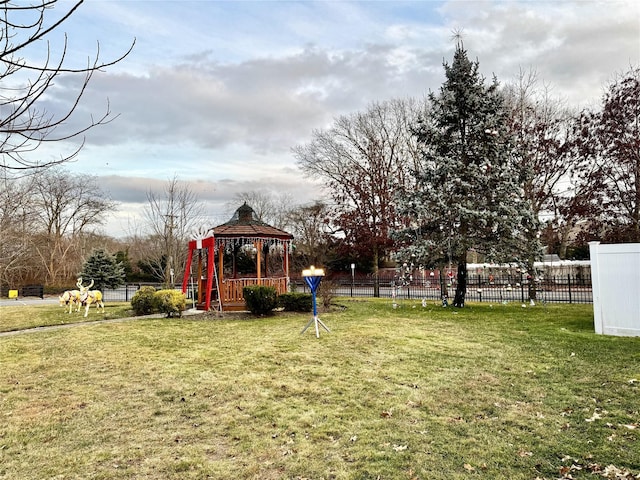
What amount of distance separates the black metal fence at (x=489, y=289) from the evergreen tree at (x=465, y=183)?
1.55 metres

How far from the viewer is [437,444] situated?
365cm

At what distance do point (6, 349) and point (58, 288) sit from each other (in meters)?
22.8

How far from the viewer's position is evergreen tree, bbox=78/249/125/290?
24766 mm

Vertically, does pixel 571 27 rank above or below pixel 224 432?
above

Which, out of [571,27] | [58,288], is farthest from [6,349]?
[58,288]

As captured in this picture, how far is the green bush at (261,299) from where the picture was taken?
12.4m

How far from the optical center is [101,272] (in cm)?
2486

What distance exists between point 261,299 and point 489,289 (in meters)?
15.2

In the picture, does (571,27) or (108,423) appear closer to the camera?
(108,423)

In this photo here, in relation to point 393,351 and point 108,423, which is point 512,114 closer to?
point 393,351

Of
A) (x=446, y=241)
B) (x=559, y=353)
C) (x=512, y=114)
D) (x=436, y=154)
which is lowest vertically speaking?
(x=559, y=353)

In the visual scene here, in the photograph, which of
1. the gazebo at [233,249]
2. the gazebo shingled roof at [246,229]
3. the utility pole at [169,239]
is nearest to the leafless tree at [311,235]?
the utility pole at [169,239]

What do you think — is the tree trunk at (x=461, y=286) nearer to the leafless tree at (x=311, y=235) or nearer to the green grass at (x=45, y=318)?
the green grass at (x=45, y=318)

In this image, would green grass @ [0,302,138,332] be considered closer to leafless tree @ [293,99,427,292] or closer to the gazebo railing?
the gazebo railing
